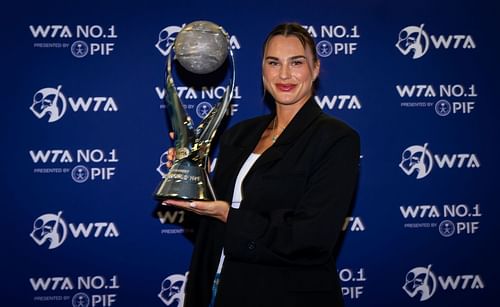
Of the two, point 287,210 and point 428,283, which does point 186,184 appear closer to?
point 287,210

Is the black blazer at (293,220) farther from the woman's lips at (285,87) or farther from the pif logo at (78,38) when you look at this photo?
the pif logo at (78,38)

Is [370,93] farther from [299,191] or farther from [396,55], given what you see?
[299,191]

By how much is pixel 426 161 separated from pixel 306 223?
5.70ft

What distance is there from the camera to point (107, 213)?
285cm

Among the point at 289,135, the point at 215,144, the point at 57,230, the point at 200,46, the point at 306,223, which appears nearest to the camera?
the point at 306,223

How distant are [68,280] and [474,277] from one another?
2.25 meters

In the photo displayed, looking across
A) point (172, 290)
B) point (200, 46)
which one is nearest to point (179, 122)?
point (200, 46)

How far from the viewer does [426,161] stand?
301 cm

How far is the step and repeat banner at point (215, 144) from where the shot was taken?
9.27 ft

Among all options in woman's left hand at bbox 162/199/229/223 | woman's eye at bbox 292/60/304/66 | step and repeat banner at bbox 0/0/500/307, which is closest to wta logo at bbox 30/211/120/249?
step and repeat banner at bbox 0/0/500/307

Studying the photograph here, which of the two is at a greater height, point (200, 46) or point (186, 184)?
point (200, 46)

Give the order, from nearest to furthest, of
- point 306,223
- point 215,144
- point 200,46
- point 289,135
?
point 306,223 → point 289,135 → point 200,46 → point 215,144

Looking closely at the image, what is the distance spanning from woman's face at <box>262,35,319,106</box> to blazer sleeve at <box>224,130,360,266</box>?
0.26 meters

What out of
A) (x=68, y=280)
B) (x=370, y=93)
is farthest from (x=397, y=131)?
(x=68, y=280)
